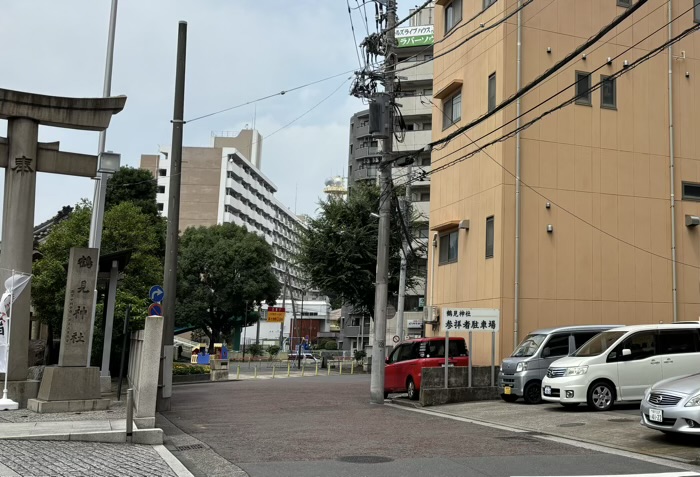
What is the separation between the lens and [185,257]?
65625mm

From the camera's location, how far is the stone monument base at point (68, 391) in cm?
1484

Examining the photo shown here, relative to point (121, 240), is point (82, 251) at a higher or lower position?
lower

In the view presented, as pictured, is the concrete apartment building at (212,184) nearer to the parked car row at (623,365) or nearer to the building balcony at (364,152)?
the building balcony at (364,152)

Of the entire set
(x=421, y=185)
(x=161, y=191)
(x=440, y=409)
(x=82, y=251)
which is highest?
(x=161, y=191)

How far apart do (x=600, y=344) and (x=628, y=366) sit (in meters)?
0.78

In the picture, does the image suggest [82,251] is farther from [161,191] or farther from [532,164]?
[161,191]

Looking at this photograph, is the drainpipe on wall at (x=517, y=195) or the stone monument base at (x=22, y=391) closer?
the stone monument base at (x=22, y=391)

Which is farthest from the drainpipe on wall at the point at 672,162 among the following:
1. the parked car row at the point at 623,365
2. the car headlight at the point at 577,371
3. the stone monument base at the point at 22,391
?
the stone monument base at the point at 22,391

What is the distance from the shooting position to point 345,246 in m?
43.6

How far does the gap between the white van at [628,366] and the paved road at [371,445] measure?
9.45 feet

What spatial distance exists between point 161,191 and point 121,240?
70570 millimetres

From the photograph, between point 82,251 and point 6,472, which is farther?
point 82,251

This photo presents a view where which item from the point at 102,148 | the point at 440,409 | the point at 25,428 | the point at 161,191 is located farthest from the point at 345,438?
the point at 161,191

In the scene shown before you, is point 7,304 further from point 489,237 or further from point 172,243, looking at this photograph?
point 489,237
